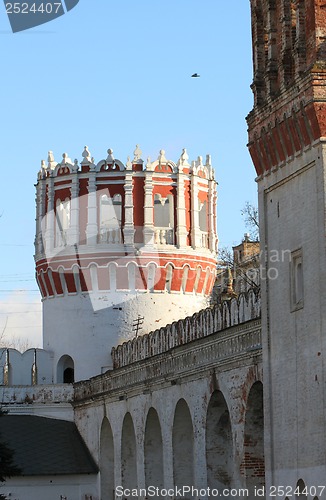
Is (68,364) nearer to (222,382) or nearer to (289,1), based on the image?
(222,382)

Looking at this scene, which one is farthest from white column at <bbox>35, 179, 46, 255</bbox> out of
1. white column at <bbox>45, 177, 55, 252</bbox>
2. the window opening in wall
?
the window opening in wall

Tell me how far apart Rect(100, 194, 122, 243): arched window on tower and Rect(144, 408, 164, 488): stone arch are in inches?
365

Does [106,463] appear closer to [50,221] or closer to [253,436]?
[50,221]

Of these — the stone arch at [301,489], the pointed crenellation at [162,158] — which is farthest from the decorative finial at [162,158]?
the stone arch at [301,489]

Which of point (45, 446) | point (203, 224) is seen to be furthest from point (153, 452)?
point (203, 224)

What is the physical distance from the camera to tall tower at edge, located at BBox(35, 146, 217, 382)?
44031 millimetres

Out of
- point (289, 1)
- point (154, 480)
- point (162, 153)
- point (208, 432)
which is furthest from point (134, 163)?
point (289, 1)

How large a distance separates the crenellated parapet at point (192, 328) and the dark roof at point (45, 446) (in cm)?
269

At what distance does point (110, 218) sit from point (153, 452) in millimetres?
10403

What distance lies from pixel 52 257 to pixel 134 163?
13.0 feet

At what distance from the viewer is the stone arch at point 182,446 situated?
3303 cm

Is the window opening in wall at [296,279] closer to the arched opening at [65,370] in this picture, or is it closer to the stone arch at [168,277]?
the stone arch at [168,277]

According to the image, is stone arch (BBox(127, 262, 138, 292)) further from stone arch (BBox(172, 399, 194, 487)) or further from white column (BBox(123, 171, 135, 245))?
stone arch (BBox(172, 399, 194, 487))

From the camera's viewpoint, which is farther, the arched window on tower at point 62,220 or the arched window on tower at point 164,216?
the arched window on tower at point 62,220
